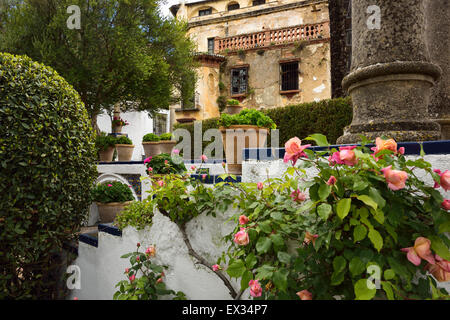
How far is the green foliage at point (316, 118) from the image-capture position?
8541 mm

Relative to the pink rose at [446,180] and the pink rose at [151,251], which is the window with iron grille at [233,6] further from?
the pink rose at [446,180]

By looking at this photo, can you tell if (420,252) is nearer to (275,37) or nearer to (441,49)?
(441,49)

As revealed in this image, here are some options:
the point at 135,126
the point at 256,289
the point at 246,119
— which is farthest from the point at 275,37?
the point at 256,289

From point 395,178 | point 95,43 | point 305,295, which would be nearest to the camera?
point 395,178

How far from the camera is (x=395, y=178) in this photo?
1408 mm

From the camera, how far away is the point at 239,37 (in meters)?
19.7

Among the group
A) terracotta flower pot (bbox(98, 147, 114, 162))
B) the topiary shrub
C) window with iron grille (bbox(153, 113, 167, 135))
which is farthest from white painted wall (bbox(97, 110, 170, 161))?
the topiary shrub

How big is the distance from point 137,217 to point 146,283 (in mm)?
772

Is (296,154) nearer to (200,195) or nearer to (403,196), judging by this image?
(403,196)

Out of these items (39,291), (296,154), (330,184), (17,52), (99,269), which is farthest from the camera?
(17,52)

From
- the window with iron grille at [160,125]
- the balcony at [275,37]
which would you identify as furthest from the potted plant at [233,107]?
the window with iron grille at [160,125]

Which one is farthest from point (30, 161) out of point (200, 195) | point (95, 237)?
point (200, 195)

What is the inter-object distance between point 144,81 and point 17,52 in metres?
3.46

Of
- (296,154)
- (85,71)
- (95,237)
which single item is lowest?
(95,237)
